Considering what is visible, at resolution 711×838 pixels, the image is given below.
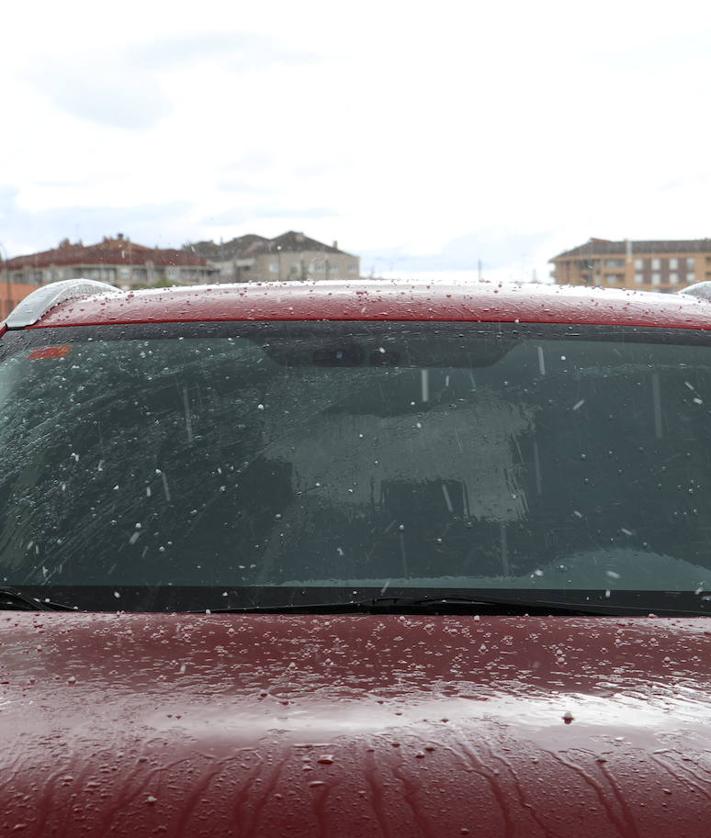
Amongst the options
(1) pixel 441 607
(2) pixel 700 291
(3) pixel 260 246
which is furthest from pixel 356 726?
(3) pixel 260 246

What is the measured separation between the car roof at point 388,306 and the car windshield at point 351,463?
0.04 metres

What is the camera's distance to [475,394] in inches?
87.5

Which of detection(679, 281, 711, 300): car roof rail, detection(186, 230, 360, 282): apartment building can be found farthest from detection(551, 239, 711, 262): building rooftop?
detection(679, 281, 711, 300): car roof rail

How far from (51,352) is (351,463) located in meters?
0.78

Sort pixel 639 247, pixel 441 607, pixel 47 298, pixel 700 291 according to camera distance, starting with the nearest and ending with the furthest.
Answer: pixel 441 607 < pixel 47 298 < pixel 700 291 < pixel 639 247

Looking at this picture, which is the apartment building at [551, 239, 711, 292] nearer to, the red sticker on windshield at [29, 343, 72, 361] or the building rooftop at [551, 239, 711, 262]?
the building rooftop at [551, 239, 711, 262]

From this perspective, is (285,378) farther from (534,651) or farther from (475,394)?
(534,651)

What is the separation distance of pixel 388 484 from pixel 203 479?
0.38 metres

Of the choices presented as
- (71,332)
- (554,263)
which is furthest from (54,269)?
(71,332)

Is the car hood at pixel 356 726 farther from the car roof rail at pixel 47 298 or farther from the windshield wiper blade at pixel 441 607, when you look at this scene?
the car roof rail at pixel 47 298

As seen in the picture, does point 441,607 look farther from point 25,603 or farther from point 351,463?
point 25,603

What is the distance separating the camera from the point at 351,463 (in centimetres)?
211

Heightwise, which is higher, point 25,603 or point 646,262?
point 25,603

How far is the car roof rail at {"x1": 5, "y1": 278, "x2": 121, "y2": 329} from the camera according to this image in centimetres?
251
